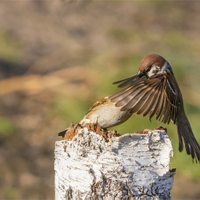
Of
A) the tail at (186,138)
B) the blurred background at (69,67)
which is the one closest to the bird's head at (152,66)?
the tail at (186,138)

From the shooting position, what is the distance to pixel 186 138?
2.94 meters

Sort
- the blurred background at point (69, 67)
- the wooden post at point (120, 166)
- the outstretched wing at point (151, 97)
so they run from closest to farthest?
the wooden post at point (120, 166) < the outstretched wing at point (151, 97) < the blurred background at point (69, 67)

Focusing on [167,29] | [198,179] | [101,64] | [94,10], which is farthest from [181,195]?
[94,10]

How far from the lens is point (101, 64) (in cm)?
820

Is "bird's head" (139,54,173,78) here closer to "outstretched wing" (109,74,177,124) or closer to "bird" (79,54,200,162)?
"bird" (79,54,200,162)

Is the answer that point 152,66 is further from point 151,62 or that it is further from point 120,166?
point 120,166

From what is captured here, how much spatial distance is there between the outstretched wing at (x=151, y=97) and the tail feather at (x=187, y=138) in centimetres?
25

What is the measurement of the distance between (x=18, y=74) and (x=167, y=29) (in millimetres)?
5311

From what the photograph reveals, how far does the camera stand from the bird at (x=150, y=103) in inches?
96.0

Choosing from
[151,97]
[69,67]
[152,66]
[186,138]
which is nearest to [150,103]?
[151,97]

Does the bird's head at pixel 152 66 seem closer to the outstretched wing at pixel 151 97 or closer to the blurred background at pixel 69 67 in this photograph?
the outstretched wing at pixel 151 97

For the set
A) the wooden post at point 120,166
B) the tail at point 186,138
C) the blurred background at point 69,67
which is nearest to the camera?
the wooden post at point 120,166

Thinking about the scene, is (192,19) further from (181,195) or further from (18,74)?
(181,195)

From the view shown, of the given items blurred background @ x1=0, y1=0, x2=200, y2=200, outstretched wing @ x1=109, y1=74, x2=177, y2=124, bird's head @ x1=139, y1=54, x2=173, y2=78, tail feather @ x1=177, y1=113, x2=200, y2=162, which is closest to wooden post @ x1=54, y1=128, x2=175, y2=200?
outstretched wing @ x1=109, y1=74, x2=177, y2=124
